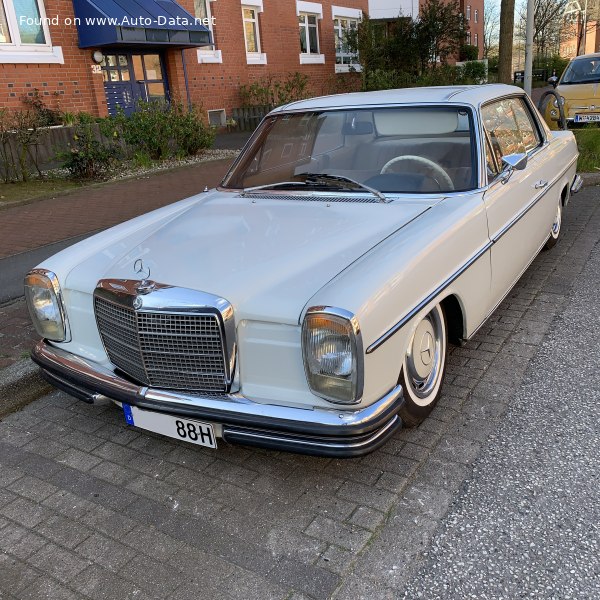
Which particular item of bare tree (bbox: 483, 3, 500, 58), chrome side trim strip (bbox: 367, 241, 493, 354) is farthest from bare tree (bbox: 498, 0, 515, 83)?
bare tree (bbox: 483, 3, 500, 58)

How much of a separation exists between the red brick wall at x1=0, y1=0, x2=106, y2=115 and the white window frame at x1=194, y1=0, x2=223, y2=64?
386 centimetres

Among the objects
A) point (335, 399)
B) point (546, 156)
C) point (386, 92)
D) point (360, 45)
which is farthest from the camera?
point (360, 45)

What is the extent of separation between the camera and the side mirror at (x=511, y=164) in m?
3.68

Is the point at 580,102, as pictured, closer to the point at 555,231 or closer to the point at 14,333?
the point at 555,231

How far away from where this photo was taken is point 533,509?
2436 mm

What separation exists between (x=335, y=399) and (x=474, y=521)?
2.47ft

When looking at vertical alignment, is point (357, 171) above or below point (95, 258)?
above

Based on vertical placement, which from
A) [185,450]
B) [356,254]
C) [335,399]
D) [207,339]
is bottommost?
[185,450]

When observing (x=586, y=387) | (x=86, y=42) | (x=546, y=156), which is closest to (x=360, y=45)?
(x=86, y=42)

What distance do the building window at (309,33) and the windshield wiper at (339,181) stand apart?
19375 mm

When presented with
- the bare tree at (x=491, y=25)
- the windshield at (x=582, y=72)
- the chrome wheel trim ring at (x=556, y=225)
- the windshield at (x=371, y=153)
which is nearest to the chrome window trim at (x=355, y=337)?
the windshield at (x=371, y=153)

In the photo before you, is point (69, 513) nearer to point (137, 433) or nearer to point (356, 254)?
point (137, 433)

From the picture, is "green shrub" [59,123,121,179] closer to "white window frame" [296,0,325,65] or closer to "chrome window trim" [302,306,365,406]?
"chrome window trim" [302,306,365,406]

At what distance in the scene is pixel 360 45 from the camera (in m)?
20.7
